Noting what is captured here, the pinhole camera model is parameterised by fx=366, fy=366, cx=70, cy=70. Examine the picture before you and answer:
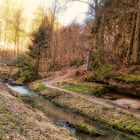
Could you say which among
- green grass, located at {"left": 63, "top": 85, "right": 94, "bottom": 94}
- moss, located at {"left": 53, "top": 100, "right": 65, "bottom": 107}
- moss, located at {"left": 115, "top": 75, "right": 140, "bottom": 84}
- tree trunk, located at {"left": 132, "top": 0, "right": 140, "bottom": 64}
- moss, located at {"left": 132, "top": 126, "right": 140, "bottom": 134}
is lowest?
moss, located at {"left": 132, "top": 126, "right": 140, "bottom": 134}

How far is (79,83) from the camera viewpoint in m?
35.6

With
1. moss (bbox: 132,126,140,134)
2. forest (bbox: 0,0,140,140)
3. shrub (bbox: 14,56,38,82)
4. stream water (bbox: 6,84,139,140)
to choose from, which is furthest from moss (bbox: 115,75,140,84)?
shrub (bbox: 14,56,38,82)

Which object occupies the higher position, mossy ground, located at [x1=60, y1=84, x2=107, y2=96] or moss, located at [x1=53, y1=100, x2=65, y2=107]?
mossy ground, located at [x1=60, y1=84, x2=107, y2=96]

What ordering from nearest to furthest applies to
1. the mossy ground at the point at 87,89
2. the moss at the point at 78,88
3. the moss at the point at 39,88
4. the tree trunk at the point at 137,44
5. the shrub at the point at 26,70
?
1. the mossy ground at the point at 87,89
2. the tree trunk at the point at 137,44
3. the moss at the point at 78,88
4. the moss at the point at 39,88
5. the shrub at the point at 26,70

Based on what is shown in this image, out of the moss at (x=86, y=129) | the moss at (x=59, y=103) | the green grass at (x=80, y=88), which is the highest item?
the green grass at (x=80, y=88)

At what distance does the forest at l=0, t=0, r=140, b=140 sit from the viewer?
59.2 ft

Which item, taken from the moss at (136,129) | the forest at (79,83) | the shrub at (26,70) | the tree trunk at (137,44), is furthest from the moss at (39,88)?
the moss at (136,129)

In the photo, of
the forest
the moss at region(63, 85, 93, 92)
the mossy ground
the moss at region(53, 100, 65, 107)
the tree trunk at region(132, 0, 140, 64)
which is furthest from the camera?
the moss at region(63, 85, 93, 92)

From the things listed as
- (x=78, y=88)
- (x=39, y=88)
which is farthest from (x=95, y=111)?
(x=39, y=88)

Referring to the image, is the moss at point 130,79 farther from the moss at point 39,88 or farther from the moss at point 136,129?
the moss at point 39,88

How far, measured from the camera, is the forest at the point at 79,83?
59.2 feet

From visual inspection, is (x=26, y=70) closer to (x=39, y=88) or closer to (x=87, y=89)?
(x=39, y=88)

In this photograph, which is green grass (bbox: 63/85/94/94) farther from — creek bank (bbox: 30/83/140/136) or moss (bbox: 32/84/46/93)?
moss (bbox: 32/84/46/93)

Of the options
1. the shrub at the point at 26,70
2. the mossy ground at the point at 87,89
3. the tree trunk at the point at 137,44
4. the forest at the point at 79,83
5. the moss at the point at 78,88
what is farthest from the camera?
the shrub at the point at 26,70
